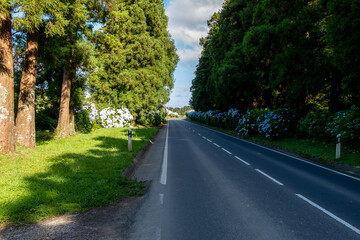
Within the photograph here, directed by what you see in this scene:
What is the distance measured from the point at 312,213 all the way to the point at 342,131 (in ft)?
24.7

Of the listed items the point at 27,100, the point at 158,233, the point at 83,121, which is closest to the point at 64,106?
the point at 27,100

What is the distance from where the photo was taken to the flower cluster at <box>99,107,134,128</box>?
75.5ft

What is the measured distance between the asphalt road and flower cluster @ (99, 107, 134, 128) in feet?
55.0

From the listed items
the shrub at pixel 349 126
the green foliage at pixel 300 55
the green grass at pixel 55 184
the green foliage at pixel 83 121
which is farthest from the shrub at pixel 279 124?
the green foliage at pixel 83 121

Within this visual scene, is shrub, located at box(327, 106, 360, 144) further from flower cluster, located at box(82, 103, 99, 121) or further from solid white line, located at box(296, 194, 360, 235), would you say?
flower cluster, located at box(82, 103, 99, 121)

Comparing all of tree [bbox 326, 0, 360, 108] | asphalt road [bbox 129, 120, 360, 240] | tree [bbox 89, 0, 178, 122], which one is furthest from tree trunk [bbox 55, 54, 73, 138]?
tree [bbox 326, 0, 360, 108]

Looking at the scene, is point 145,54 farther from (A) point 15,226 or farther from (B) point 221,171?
(A) point 15,226

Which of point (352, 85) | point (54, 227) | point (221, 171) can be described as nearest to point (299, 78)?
point (352, 85)

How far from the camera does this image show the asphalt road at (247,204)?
3467 mm

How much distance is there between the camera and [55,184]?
5.12 m

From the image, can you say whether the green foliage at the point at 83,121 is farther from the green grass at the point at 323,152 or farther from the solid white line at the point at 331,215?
the solid white line at the point at 331,215

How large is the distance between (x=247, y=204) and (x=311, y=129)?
10345 mm

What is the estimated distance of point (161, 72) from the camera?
2803 centimetres

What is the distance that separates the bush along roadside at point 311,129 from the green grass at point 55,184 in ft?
27.0
